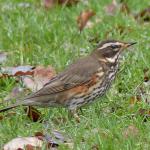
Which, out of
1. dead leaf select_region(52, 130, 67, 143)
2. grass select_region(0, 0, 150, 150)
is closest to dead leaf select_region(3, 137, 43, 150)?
grass select_region(0, 0, 150, 150)

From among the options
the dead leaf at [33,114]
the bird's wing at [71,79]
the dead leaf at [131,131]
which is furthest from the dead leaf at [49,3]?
the dead leaf at [131,131]

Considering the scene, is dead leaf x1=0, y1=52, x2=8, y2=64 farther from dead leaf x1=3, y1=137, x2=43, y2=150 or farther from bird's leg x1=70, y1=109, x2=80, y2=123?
dead leaf x1=3, y1=137, x2=43, y2=150

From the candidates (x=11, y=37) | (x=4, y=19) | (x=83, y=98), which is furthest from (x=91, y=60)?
(x=4, y=19)

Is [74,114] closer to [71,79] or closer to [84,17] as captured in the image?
[71,79]

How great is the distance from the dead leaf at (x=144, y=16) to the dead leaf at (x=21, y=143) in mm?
5366

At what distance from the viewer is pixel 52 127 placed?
8203 millimetres

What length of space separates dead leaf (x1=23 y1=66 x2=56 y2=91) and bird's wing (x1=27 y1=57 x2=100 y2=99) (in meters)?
0.72

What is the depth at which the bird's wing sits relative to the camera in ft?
29.2

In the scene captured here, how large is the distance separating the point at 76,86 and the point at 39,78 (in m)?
1.06

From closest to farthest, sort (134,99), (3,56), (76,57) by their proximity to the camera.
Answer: (134,99), (76,57), (3,56)

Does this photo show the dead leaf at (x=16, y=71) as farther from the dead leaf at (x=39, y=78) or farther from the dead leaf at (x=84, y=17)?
the dead leaf at (x=84, y=17)

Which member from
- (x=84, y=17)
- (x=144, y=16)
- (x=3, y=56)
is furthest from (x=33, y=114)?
(x=144, y=16)

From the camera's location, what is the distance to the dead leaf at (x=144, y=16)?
1270 cm

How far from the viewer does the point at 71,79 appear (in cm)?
894
